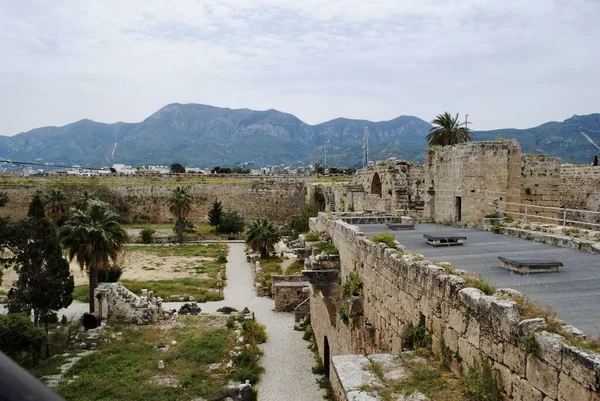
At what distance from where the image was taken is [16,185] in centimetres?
5238

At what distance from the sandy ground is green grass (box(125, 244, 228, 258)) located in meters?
1.08

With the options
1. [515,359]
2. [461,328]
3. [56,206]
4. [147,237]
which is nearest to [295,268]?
Result: [56,206]

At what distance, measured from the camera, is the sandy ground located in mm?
29172

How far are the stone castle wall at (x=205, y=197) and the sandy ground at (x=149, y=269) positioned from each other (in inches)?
698

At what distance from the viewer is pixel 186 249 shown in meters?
39.5

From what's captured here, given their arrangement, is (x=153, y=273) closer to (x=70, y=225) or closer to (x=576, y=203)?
(x=70, y=225)

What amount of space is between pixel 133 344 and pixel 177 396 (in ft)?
17.2

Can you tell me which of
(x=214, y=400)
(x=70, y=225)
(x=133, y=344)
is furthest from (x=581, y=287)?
(x=70, y=225)

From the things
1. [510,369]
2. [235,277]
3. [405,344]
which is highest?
[510,369]

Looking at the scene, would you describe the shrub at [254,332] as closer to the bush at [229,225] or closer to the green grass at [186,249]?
the green grass at [186,249]

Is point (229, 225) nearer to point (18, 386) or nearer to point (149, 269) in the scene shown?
point (149, 269)

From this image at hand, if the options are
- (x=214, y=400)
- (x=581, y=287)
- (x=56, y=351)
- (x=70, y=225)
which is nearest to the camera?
(x=581, y=287)

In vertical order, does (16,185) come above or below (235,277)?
above

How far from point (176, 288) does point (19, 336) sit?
39.3 ft
